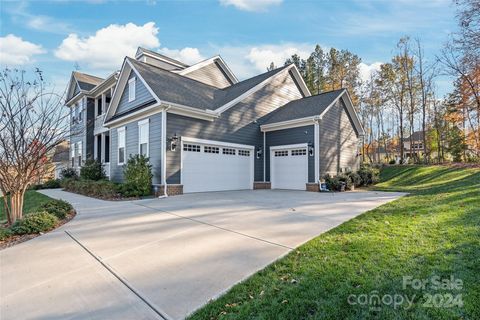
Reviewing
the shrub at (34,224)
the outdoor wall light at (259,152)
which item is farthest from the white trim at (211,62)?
the shrub at (34,224)

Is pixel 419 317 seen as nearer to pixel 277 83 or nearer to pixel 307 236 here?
pixel 307 236

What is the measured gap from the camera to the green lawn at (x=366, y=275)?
235 cm

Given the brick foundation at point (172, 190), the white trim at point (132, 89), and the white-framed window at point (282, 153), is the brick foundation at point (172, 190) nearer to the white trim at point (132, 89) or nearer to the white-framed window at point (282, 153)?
the white trim at point (132, 89)

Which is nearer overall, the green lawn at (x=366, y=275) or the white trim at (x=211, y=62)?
the green lawn at (x=366, y=275)

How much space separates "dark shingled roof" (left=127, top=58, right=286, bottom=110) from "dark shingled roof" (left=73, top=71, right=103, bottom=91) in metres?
9.73

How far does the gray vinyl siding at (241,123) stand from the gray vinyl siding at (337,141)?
3569 millimetres

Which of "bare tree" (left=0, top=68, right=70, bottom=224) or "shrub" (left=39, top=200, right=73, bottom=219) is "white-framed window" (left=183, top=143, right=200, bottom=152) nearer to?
"bare tree" (left=0, top=68, right=70, bottom=224)

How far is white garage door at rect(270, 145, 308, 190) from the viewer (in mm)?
13555

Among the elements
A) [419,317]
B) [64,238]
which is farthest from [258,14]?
[419,317]

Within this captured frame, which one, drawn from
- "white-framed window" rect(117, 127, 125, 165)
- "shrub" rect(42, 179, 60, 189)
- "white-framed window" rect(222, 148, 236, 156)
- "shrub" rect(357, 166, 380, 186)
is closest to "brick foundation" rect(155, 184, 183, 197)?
"white-framed window" rect(222, 148, 236, 156)

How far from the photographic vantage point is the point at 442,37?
50.8ft

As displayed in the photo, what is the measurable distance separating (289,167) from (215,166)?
4255mm

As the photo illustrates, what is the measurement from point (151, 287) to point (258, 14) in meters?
11.6

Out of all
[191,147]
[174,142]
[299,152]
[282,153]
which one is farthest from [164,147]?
[299,152]
